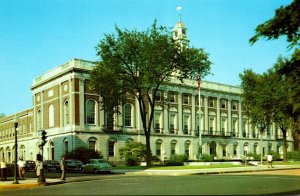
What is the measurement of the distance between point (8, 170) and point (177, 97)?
4467 centimetres

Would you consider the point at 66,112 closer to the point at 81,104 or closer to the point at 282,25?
the point at 81,104

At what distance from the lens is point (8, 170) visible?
3192 centimetres

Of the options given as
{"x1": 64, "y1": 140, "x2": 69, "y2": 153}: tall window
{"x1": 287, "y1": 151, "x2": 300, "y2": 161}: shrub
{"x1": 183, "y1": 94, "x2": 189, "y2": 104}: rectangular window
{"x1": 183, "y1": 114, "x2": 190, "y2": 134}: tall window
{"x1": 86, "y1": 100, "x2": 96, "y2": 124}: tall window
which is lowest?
{"x1": 287, "y1": 151, "x2": 300, "y2": 161}: shrub

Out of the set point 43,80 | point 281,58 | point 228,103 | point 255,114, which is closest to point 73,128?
point 43,80

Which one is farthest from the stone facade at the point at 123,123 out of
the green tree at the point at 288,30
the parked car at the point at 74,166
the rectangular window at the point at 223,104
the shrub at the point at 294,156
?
the green tree at the point at 288,30

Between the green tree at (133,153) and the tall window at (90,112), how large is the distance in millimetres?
6074

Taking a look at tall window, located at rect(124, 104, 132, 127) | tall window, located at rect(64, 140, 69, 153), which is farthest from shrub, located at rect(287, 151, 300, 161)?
tall window, located at rect(64, 140, 69, 153)

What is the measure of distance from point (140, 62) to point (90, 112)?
1737 centimetres

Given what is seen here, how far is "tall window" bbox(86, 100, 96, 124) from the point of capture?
60.6 meters

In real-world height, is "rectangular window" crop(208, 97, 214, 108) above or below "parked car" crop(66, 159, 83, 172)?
above

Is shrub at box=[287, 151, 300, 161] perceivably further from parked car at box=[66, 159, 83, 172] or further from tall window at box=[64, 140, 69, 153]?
parked car at box=[66, 159, 83, 172]

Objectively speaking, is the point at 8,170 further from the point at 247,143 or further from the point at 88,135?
the point at 247,143

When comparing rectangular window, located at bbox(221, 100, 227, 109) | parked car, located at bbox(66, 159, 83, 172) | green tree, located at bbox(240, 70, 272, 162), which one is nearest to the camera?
parked car, located at bbox(66, 159, 83, 172)

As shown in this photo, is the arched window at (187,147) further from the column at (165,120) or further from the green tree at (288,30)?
the green tree at (288,30)
